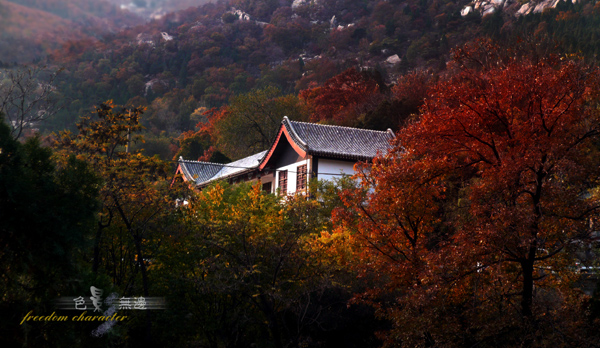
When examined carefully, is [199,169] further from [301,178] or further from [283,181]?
[301,178]

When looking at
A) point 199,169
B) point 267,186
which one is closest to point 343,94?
point 199,169

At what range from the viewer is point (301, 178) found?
100ft

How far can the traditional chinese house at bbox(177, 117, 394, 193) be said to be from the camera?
29.8 meters

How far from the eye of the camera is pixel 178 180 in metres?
17.9

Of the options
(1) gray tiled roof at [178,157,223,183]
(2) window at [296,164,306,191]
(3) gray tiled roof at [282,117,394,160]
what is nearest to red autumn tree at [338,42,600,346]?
(3) gray tiled roof at [282,117,394,160]

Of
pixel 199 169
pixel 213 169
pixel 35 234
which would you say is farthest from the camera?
pixel 199 169

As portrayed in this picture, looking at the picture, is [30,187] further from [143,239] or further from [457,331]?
[457,331]

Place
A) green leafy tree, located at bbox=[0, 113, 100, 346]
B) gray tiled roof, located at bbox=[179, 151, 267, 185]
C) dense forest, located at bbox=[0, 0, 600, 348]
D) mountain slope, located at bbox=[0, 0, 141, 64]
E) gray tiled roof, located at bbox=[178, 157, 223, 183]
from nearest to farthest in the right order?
green leafy tree, located at bbox=[0, 113, 100, 346]
dense forest, located at bbox=[0, 0, 600, 348]
mountain slope, located at bbox=[0, 0, 141, 64]
gray tiled roof, located at bbox=[179, 151, 267, 185]
gray tiled roof, located at bbox=[178, 157, 223, 183]

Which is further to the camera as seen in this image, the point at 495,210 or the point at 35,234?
the point at 495,210

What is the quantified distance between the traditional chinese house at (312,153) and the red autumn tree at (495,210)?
12933mm

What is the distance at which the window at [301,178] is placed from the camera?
30.2m

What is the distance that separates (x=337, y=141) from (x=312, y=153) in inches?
88.0

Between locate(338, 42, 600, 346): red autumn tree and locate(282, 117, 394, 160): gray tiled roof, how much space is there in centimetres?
1370

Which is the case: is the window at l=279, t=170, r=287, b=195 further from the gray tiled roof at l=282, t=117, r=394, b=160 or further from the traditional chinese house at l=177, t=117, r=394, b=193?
the gray tiled roof at l=282, t=117, r=394, b=160
